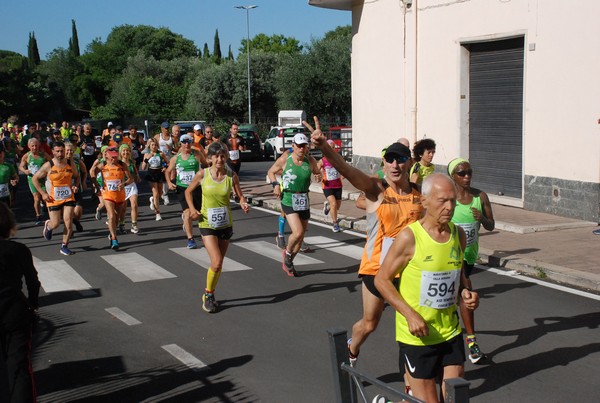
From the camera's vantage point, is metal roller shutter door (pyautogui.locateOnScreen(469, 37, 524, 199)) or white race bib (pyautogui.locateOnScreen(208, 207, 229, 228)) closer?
white race bib (pyautogui.locateOnScreen(208, 207, 229, 228))

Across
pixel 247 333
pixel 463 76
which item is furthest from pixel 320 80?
pixel 247 333

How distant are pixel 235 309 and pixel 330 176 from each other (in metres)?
5.95

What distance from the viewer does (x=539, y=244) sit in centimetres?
1238

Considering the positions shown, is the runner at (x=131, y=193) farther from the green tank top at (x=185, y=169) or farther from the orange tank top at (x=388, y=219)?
the orange tank top at (x=388, y=219)

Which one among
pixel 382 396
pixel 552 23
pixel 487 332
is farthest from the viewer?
pixel 552 23

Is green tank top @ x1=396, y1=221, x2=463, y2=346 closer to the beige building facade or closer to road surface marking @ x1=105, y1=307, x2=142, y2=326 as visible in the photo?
road surface marking @ x1=105, y1=307, x2=142, y2=326

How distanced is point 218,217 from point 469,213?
10.3 feet

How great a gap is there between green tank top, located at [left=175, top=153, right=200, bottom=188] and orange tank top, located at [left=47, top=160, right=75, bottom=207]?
7.29 feet

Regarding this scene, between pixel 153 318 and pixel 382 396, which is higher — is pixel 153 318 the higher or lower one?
the lower one

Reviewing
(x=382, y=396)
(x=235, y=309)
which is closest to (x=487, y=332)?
(x=235, y=309)

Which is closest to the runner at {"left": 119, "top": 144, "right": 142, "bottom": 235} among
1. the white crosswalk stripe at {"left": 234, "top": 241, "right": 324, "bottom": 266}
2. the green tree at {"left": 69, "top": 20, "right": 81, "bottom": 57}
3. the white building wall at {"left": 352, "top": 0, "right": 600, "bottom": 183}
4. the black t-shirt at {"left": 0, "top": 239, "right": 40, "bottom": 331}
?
the white crosswalk stripe at {"left": 234, "top": 241, "right": 324, "bottom": 266}

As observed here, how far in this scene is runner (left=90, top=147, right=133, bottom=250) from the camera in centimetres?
Answer: 1295

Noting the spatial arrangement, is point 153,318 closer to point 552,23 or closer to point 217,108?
point 552,23

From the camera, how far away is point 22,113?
219ft
